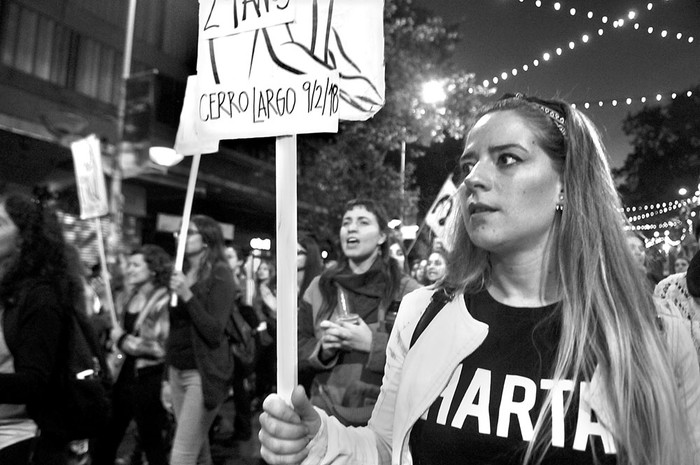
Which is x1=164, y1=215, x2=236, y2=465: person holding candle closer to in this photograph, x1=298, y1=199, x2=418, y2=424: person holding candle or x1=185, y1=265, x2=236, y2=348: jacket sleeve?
x1=185, y1=265, x2=236, y2=348: jacket sleeve

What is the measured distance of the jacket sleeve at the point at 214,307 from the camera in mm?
4543

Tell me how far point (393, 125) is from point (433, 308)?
43.4 feet

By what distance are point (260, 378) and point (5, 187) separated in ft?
20.9

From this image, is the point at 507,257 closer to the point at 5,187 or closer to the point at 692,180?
the point at 5,187

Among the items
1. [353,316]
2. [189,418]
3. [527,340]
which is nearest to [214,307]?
[189,418]

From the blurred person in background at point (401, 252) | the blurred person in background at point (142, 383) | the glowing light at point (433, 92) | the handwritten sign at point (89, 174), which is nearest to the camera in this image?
the blurred person in background at point (401, 252)

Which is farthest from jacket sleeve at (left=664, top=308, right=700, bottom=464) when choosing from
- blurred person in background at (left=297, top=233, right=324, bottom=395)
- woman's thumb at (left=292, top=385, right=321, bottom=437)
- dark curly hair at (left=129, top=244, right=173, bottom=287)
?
dark curly hair at (left=129, top=244, right=173, bottom=287)

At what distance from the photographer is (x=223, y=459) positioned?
6.02 meters

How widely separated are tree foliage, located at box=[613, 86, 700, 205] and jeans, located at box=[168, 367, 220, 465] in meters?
13.1

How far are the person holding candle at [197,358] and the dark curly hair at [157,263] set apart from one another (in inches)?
27.2

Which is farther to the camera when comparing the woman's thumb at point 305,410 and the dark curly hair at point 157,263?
the dark curly hair at point 157,263

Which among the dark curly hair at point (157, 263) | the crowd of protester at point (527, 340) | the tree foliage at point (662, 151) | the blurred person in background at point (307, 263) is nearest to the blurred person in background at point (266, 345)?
the blurred person in background at point (307, 263)

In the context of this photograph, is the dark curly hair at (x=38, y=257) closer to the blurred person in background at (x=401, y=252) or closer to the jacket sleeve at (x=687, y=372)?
the blurred person in background at (x=401, y=252)

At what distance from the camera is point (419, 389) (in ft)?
5.39
